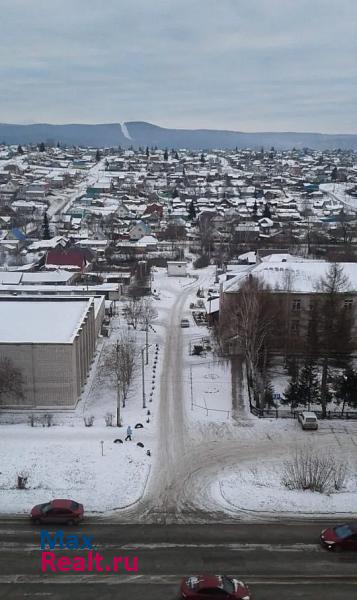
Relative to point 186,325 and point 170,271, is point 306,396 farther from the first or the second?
point 170,271

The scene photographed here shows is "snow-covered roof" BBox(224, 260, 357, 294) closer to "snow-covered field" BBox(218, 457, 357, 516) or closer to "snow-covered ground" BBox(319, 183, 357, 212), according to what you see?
"snow-covered field" BBox(218, 457, 357, 516)

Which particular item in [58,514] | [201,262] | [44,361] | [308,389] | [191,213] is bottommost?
[58,514]

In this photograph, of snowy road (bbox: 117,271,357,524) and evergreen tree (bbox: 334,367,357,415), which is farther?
evergreen tree (bbox: 334,367,357,415)

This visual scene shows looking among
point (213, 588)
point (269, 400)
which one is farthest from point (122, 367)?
point (213, 588)

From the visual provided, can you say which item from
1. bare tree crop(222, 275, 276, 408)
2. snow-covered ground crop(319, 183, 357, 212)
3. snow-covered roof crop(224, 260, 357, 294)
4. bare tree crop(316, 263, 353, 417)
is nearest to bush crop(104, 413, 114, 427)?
bare tree crop(222, 275, 276, 408)

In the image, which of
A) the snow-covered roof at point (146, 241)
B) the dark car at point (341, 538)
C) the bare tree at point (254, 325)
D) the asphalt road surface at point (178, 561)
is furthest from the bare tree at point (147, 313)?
the snow-covered roof at point (146, 241)

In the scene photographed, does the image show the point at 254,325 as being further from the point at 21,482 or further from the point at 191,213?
the point at 191,213

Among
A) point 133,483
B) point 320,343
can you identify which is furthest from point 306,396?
point 133,483
